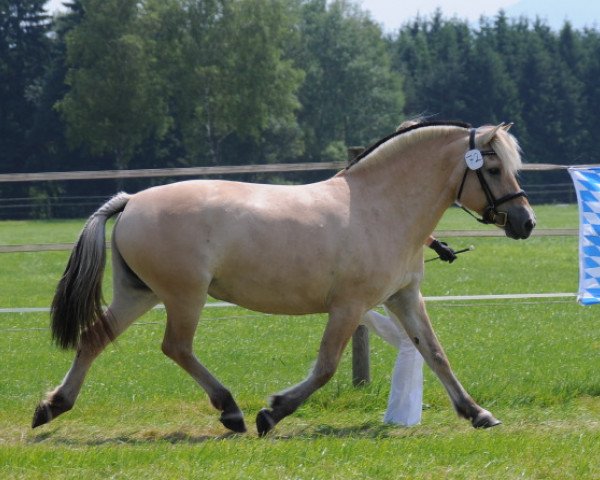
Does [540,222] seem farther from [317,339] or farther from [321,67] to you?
A: [321,67]

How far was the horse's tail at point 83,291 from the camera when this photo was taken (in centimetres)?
663

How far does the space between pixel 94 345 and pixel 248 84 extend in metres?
53.3

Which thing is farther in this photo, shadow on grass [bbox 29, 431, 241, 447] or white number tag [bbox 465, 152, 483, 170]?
white number tag [bbox 465, 152, 483, 170]

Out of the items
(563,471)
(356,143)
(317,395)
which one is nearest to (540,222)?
(317,395)

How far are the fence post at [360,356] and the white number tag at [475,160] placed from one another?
4.95 feet

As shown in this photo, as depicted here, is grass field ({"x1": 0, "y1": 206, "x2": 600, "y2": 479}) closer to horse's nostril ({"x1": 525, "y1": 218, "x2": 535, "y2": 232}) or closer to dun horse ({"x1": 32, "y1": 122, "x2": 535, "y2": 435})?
dun horse ({"x1": 32, "y1": 122, "x2": 535, "y2": 435})

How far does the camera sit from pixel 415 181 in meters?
6.91

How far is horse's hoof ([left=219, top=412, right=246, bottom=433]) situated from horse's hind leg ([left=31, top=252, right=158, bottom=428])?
90cm

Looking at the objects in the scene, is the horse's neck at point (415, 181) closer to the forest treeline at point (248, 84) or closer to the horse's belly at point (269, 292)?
the horse's belly at point (269, 292)

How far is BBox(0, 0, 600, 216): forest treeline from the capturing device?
57.1 metres

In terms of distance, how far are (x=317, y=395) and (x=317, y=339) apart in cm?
314

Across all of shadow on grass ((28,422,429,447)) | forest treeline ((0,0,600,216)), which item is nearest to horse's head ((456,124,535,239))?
shadow on grass ((28,422,429,447))

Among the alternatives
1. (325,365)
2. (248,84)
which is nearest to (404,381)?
(325,365)

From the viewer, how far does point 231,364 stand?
30.9ft
